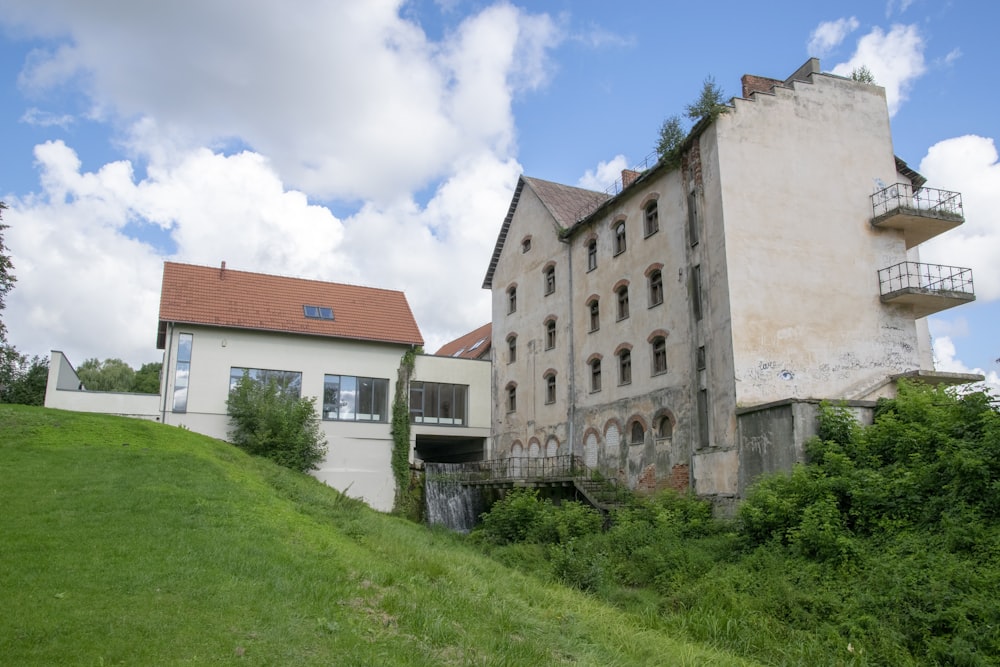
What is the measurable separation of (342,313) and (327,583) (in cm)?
2617

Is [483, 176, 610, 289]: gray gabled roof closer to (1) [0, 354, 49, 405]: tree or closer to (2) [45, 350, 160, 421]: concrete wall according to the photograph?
(2) [45, 350, 160, 421]: concrete wall

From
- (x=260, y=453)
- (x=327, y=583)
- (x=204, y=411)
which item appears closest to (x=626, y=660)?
(x=327, y=583)

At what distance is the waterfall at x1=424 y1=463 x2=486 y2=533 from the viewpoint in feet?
105

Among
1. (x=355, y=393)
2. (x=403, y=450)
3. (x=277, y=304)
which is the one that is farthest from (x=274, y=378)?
(x=403, y=450)

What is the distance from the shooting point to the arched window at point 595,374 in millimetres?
30172

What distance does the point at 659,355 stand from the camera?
87.2 feet

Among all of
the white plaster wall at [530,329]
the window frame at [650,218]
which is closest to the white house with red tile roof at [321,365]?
the white plaster wall at [530,329]

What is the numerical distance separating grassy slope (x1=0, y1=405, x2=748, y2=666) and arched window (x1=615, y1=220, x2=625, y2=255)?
49.7ft

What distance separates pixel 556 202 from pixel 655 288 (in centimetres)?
1044

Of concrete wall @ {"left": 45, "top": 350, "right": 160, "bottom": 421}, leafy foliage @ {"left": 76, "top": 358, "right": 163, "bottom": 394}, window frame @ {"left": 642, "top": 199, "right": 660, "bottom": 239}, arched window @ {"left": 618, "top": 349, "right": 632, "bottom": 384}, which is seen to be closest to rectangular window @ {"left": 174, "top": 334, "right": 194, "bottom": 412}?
concrete wall @ {"left": 45, "top": 350, "right": 160, "bottom": 421}

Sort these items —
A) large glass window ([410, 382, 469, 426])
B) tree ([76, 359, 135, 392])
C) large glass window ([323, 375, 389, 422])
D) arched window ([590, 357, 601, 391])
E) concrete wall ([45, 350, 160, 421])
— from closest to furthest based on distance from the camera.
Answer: arched window ([590, 357, 601, 391]) → concrete wall ([45, 350, 160, 421]) → large glass window ([323, 375, 389, 422]) → large glass window ([410, 382, 469, 426]) → tree ([76, 359, 135, 392])

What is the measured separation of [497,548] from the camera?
82.2 ft

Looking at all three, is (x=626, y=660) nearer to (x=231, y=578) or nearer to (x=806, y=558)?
(x=231, y=578)

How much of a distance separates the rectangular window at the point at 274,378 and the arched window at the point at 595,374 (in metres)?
12.8
